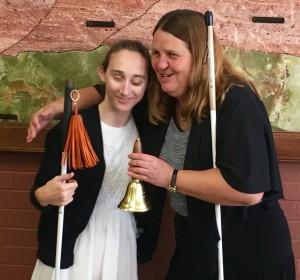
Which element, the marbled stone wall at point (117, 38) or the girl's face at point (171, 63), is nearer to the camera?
the girl's face at point (171, 63)

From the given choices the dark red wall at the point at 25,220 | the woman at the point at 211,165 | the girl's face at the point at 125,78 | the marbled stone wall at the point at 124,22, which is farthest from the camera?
the dark red wall at the point at 25,220

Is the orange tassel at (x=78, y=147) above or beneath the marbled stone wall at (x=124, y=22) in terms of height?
beneath

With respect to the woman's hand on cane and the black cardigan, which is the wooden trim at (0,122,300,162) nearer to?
the black cardigan

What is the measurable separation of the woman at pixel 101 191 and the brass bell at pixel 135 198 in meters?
0.16

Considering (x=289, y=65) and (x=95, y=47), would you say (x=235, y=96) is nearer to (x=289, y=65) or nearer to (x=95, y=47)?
(x=289, y=65)

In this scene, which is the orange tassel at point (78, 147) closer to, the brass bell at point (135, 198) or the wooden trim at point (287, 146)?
the brass bell at point (135, 198)

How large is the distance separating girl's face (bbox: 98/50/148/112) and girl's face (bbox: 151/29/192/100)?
6 centimetres

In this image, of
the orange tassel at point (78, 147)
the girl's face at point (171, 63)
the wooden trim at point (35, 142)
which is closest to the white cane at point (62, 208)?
the orange tassel at point (78, 147)

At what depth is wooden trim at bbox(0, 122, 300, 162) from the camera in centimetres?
208

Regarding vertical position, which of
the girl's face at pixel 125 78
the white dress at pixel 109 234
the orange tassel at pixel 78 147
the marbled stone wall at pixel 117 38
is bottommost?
the white dress at pixel 109 234

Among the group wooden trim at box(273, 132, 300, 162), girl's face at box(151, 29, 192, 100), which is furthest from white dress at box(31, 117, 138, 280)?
wooden trim at box(273, 132, 300, 162)

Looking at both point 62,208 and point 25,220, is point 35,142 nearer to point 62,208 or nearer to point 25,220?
point 25,220

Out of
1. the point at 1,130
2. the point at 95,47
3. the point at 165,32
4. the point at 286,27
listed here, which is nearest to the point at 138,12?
the point at 95,47

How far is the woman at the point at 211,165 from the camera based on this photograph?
4.91ft
